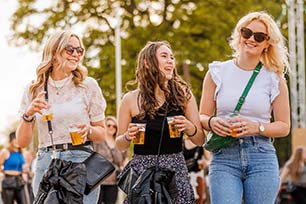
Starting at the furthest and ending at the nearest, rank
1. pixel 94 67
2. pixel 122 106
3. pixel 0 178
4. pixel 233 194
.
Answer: pixel 94 67
pixel 0 178
pixel 122 106
pixel 233 194

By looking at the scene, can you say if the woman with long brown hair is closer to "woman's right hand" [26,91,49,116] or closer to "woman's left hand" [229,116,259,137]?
"woman's left hand" [229,116,259,137]

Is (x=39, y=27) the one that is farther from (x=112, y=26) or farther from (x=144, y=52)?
(x=144, y=52)

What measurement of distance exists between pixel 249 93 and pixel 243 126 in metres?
0.31

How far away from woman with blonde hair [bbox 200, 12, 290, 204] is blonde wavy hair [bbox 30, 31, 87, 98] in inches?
42.4

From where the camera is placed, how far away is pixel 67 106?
256 inches

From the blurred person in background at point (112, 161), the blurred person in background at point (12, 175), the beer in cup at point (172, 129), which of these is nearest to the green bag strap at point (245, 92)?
the beer in cup at point (172, 129)

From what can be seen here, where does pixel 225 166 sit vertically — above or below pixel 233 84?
below

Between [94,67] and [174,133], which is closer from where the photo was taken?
[174,133]

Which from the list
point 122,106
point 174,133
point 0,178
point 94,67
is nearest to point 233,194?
point 174,133

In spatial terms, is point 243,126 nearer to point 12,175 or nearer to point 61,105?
point 61,105

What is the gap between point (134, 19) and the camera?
2938 cm

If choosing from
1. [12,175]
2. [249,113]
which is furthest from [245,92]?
[12,175]

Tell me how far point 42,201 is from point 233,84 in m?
1.70

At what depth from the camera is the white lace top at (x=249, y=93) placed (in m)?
6.10
